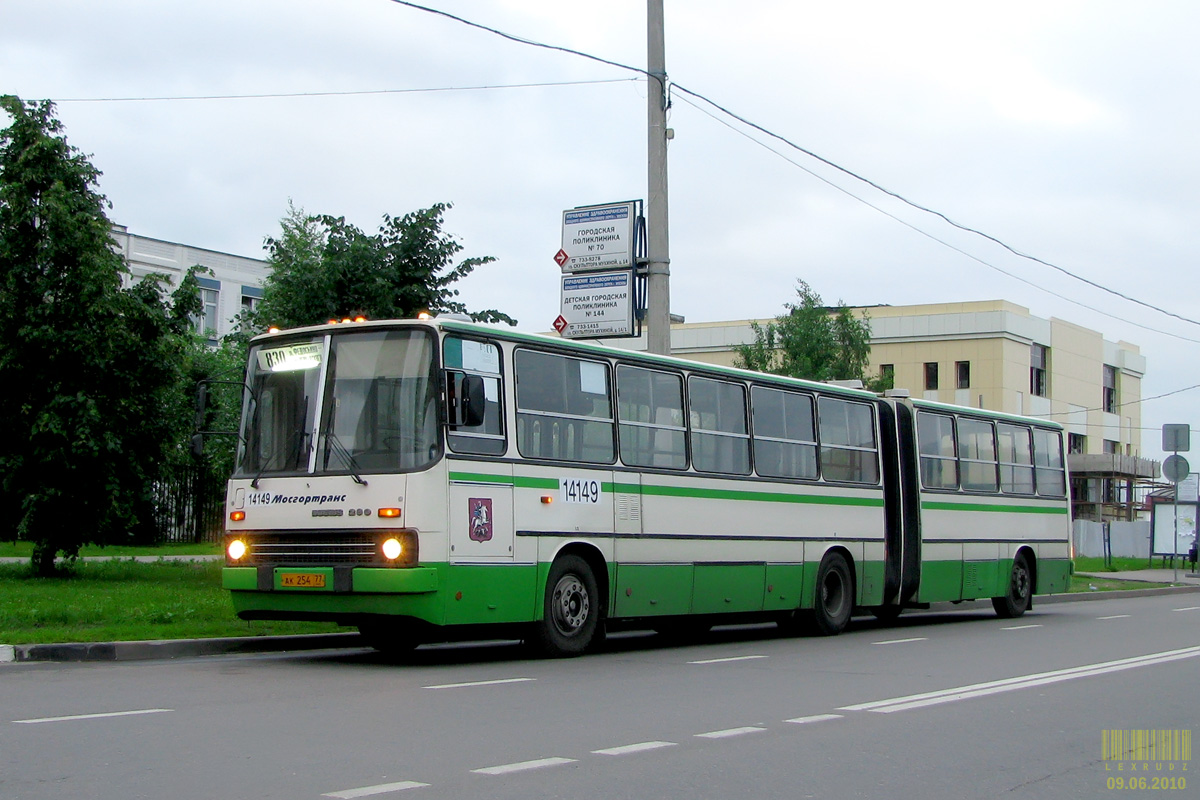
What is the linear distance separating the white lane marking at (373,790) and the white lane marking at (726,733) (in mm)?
2267

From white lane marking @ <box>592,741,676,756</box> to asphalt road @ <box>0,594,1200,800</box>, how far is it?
56 millimetres

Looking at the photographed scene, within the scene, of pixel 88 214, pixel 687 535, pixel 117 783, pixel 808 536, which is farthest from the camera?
pixel 88 214

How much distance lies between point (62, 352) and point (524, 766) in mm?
15337

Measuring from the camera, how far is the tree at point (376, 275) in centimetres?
1775

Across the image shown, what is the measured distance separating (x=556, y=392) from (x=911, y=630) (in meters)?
7.79

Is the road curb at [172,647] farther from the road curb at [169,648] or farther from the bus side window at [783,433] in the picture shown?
the bus side window at [783,433]

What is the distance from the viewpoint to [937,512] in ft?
65.5

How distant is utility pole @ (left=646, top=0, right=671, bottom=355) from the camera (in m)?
19.0

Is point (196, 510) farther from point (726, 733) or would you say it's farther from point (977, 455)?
point (726, 733)

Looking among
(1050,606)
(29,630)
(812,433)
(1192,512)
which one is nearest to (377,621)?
(29,630)

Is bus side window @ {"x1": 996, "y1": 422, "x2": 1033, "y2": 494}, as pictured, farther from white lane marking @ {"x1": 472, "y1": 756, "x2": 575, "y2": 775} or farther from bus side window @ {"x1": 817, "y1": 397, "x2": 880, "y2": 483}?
white lane marking @ {"x1": 472, "y1": 756, "x2": 575, "y2": 775}

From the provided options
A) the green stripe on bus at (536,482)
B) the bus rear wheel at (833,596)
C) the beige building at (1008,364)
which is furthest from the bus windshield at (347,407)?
the beige building at (1008,364)

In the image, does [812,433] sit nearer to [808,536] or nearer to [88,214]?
[808,536]
